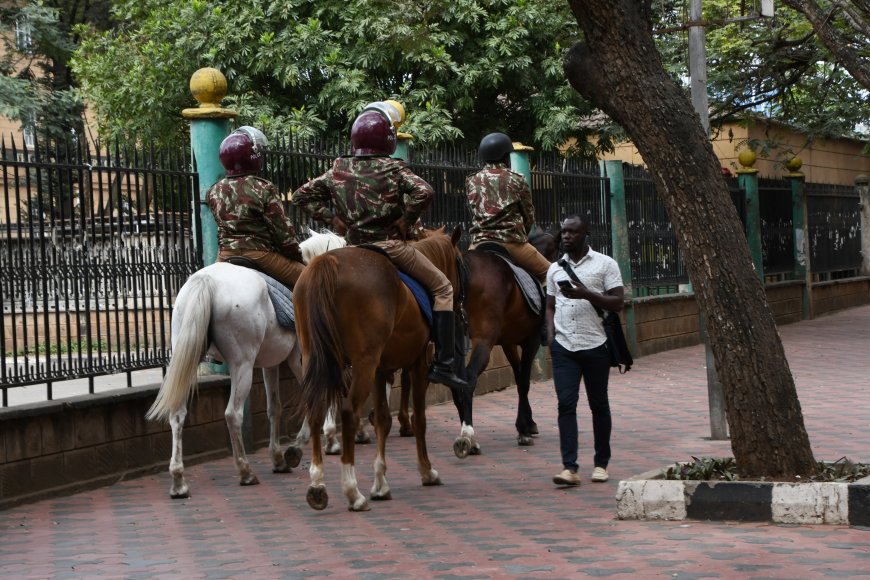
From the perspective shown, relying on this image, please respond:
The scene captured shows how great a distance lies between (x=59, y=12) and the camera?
30.3 meters

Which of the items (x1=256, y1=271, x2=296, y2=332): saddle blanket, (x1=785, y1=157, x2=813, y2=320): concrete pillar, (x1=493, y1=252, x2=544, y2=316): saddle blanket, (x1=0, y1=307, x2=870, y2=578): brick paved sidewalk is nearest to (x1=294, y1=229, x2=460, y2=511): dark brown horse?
(x1=0, y1=307, x2=870, y2=578): brick paved sidewalk

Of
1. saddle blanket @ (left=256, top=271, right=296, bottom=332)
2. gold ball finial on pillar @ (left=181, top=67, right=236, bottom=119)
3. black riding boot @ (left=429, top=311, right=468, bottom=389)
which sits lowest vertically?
black riding boot @ (left=429, top=311, right=468, bottom=389)

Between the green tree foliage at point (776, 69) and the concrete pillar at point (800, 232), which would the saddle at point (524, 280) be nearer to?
the green tree foliage at point (776, 69)

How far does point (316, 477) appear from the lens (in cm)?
827

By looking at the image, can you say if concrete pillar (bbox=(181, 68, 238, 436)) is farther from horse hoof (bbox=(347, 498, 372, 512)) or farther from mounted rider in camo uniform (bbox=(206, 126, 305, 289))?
horse hoof (bbox=(347, 498, 372, 512))

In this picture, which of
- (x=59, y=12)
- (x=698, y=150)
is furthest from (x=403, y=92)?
(x=698, y=150)

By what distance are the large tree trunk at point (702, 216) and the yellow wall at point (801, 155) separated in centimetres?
2220

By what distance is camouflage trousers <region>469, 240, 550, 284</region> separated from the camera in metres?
11.5

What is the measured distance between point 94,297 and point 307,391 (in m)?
2.40

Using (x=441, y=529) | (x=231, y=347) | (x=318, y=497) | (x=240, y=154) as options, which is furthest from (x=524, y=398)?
(x=441, y=529)

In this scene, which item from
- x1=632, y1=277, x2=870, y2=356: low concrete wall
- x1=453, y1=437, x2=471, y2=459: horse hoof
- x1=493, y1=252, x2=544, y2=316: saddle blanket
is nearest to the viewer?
x1=453, y1=437, x2=471, y2=459: horse hoof

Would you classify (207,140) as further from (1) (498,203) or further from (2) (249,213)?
(1) (498,203)

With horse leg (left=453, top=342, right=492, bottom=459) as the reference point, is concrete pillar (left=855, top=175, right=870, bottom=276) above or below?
above

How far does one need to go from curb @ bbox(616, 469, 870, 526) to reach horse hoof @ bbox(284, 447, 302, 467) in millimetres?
3207
